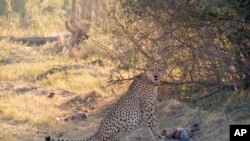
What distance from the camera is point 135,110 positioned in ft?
19.8

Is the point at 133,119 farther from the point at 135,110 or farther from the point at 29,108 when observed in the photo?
the point at 29,108

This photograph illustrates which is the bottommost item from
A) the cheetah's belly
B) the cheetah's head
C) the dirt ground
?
the dirt ground

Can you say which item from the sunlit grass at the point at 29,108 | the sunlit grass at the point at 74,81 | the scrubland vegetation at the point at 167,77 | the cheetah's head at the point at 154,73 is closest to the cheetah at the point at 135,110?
the cheetah's head at the point at 154,73

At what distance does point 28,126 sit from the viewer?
7.11 metres

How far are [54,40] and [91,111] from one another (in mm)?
8331

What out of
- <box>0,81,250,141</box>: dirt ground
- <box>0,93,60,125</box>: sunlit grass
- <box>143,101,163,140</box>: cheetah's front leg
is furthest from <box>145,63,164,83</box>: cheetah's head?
<box>0,93,60,125</box>: sunlit grass

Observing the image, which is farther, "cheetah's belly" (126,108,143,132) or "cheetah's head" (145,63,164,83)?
"cheetah's head" (145,63,164,83)

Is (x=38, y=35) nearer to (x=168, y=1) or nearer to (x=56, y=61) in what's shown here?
(x=56, y=61)

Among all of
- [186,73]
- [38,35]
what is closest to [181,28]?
[186,73]

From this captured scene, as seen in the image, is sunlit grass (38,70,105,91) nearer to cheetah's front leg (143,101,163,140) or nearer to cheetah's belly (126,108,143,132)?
cheetah's front leg (143,101,163,140)

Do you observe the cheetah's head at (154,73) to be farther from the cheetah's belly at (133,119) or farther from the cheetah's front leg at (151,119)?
the cheetah's belly at (133,119)

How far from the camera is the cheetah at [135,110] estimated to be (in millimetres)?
5797

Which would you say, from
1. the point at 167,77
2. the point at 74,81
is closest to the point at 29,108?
the point at 74,81

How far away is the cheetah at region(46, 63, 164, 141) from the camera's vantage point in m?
5.80
